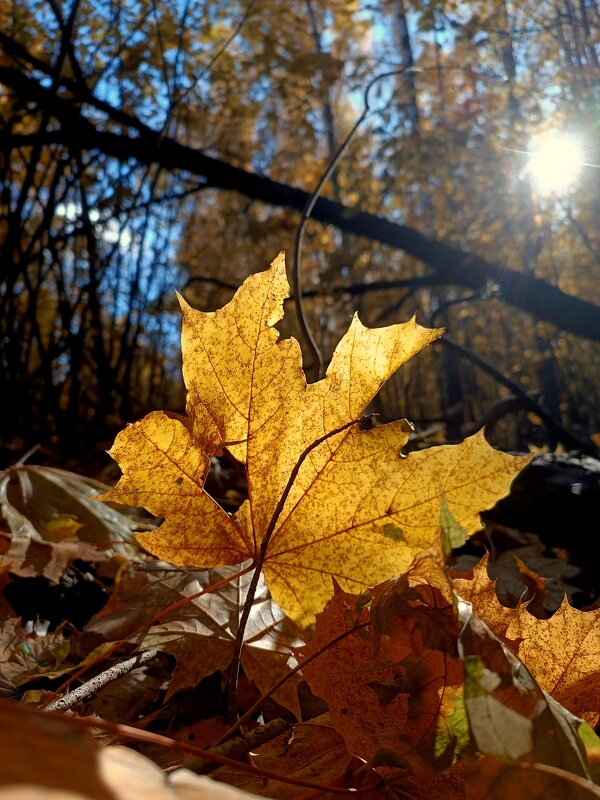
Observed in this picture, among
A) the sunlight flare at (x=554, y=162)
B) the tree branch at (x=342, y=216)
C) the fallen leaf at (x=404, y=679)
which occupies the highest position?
the sunlight flare at (x=554, y=162)

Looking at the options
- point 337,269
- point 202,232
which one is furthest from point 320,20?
point 337,269

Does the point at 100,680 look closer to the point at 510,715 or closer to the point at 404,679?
the point at 404,679

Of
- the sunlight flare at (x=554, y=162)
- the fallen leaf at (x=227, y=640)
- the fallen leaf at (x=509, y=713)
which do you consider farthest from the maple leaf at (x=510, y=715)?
the sunlight flare at (x=554, y=162)

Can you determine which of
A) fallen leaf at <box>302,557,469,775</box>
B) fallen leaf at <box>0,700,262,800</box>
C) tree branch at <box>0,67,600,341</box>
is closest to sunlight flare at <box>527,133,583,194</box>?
tree branch at <box>0,67,600,341</box>

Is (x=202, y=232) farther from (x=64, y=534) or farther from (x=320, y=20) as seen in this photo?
(x=64, y=534)

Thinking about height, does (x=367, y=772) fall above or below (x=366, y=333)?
below

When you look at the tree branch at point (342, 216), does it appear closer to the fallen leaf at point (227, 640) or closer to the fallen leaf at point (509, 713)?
the fallen leaf at point (227, 640)
